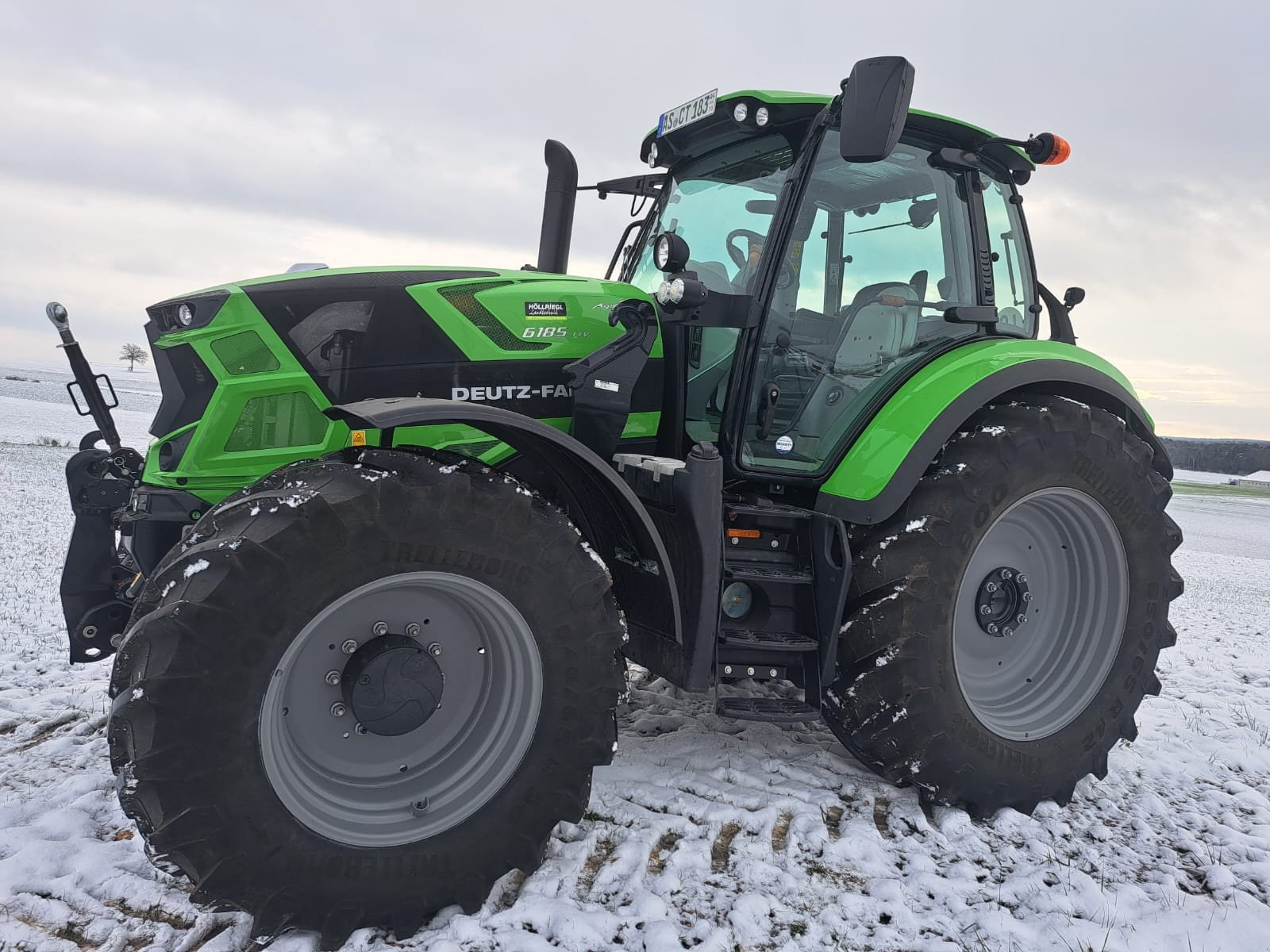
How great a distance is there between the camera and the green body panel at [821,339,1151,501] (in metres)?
3.28

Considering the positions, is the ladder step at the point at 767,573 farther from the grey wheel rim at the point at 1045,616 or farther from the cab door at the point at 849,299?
the grey wheel rim at the point at 1045,616

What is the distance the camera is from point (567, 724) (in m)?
2.67

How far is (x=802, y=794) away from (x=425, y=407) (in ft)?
6.86

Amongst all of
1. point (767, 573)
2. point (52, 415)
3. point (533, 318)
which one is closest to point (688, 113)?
point (533, 318)

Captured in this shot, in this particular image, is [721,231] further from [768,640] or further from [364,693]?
[364,693]

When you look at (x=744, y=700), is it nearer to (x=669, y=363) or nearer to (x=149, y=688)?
(x=669, y=363)

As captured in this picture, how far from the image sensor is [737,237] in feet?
12.2

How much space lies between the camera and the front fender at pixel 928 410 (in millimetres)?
3246

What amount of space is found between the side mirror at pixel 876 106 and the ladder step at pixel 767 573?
1.49 meters

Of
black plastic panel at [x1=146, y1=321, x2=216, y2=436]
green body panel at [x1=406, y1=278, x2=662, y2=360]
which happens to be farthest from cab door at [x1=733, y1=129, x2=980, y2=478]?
black plastic panel at [x1=146, y1=321, x2=216, y2=436]

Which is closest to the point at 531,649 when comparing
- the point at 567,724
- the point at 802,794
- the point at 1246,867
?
the point at 567,724

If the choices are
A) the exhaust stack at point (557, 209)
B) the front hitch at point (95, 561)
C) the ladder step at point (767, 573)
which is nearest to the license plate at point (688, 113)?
the exhaust stack at point (557, 209)

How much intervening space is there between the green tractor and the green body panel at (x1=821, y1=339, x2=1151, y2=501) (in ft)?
0.04

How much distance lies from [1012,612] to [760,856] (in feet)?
5.07
